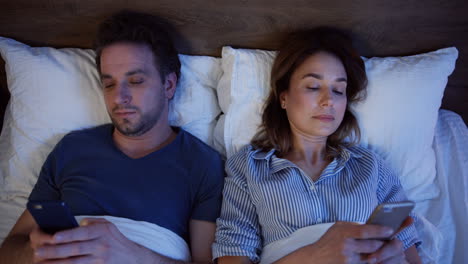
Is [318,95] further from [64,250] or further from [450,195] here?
[64,250]

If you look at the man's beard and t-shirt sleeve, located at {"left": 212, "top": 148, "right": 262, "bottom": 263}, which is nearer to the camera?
t-shirt sleeve, located at {"left": 212, "top": 148, "right": 262, "bottom": 263}

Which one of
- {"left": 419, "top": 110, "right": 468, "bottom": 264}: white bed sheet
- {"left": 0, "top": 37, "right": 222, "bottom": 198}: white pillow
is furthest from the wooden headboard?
{"left": 419, "top": 110, "right": 468, "bottom": 264}: white bed sheet

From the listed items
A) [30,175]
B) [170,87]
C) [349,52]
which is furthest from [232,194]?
[30,175]

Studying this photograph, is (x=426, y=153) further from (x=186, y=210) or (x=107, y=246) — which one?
(x=107, y=246)

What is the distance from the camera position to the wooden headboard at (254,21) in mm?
1458

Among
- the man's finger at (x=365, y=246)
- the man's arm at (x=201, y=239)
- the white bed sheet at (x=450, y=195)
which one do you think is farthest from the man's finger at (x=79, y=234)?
the white bed sheet at (x=450, y=195)

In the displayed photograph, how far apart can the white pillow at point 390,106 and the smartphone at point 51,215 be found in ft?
2.31

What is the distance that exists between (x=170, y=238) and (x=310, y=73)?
75 cm

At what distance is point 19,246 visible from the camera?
3.83 feet

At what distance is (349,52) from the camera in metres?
1.42

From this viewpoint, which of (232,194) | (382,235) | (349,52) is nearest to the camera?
(382,235)

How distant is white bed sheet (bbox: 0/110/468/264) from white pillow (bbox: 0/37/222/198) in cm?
14

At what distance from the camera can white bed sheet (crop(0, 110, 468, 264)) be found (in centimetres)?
134

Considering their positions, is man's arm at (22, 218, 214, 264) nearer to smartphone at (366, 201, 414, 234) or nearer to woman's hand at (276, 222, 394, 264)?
woman's hand at (276, 222, 394, 264)
